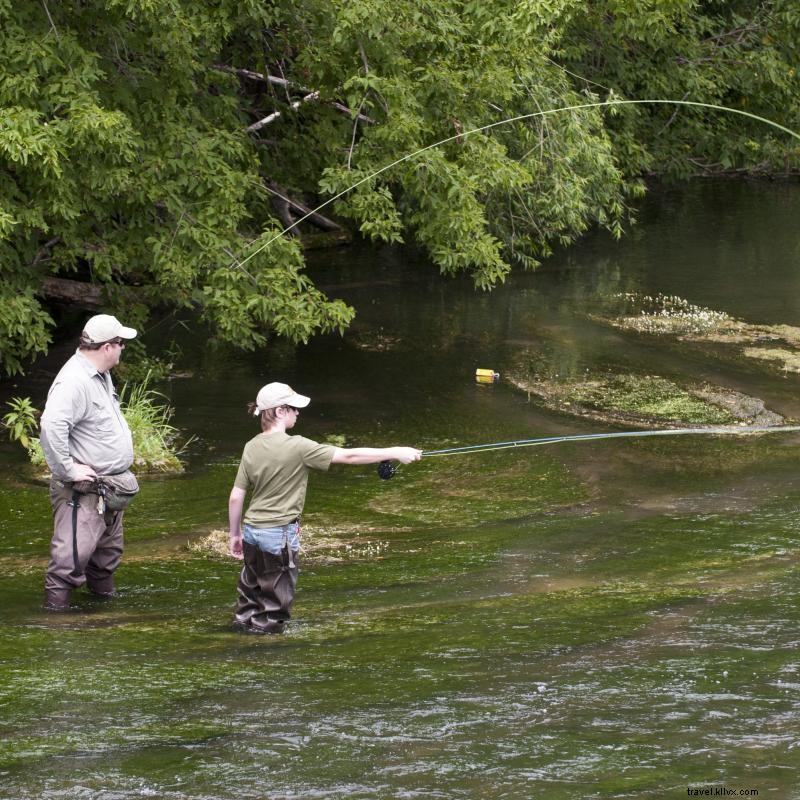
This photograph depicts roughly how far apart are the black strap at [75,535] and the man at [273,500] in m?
0.88

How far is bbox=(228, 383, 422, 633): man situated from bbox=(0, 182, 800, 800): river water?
20 centimetres

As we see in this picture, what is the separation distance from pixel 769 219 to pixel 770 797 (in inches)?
904

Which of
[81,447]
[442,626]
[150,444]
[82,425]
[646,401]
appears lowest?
[442,626]

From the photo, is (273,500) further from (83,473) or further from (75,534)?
(75,534)

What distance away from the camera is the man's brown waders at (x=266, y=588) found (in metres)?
6.52

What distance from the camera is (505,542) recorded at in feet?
28.8

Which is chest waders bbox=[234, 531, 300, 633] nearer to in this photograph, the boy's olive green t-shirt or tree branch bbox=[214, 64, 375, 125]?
the boy's olive green t-shirt

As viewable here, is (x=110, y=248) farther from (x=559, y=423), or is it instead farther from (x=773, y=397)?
(x=773, y=397)

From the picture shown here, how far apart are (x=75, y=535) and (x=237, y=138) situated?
292 inches

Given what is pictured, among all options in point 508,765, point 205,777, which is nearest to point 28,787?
point 205,777

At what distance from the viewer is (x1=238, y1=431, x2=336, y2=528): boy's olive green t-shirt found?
639 cm

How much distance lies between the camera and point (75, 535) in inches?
270

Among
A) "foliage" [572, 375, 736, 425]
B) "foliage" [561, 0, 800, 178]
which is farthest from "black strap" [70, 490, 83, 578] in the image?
"foliage" [561, 0, 800, 178]

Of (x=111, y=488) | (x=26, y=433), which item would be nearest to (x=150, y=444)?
(x=26, y=433)
